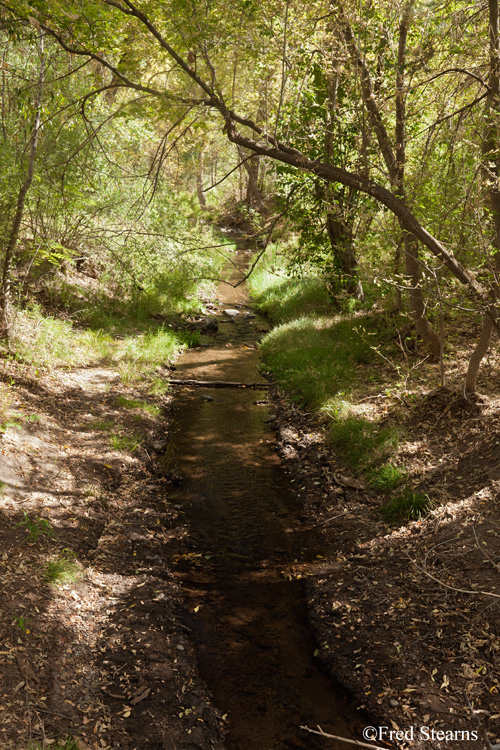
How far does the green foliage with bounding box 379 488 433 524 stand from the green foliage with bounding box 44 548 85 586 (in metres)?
3.36

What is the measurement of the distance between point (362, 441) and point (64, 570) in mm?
4142

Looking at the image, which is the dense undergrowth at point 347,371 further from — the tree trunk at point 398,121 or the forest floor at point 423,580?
the tree trunk at point 398,121

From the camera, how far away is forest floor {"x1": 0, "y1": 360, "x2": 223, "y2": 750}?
3.73 meters

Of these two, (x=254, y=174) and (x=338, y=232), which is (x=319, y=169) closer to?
(x=338, y=232)

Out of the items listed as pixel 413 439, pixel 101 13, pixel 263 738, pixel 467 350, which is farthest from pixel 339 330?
pixel 263 738

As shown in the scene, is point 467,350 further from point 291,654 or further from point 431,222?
point 291,654

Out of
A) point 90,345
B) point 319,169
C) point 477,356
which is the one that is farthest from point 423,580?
point 90,345

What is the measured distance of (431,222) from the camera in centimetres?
750

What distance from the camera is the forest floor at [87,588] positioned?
12.2ft

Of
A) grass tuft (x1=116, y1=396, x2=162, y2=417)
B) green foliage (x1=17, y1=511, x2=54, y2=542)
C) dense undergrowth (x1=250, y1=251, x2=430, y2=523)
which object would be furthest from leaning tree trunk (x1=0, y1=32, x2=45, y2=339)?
dense undergrowth (x1=250, y1=251, x2=430, y2=523)

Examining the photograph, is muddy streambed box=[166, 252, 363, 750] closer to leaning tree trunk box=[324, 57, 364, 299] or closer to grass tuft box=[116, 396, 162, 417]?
grass tuft box=[116, 396, 162, 417]

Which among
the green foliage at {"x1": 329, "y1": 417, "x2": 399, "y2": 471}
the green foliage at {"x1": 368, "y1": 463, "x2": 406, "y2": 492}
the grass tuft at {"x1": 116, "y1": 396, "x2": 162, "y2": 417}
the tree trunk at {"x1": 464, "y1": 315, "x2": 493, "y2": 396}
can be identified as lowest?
the green foliage at {"x1": 368, "y1": 463, "x2": 406, "y2": 492}

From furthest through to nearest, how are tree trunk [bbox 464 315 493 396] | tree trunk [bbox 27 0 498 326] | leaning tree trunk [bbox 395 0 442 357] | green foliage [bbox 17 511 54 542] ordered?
1. leaning tree trunk [bbox 395 0 442 357]
2. tree trunk [bbox 464 315 493 396]
3. tree trunk [bbox 27 0 498 326]
4. green foliage [bbox 17 511 54 542]

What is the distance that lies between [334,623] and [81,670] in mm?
2226
